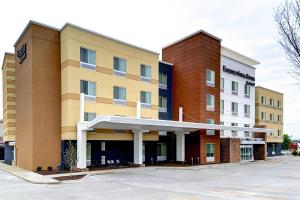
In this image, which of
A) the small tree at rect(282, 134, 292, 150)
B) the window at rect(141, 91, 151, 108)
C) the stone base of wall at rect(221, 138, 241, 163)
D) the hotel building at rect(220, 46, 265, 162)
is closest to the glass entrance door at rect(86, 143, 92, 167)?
the window at rect(141, 91, 151, 108)

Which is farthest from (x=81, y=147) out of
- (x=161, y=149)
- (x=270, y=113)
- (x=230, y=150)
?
(x=270, y=113)

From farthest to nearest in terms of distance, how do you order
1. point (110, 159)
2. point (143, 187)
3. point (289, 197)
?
point (110, 159) → point (143, 187) → point (289, 197)

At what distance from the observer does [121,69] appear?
1258 inches

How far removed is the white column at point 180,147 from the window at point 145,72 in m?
7.85

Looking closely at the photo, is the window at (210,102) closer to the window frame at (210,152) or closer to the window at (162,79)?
the window frame at (210,152)

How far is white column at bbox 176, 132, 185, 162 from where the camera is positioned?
35825 mm

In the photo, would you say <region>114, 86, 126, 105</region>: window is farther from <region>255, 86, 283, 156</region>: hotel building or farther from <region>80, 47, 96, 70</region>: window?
<region>255, 86, 283, 156</region>: hotel building

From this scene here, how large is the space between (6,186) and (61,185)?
333 centimetres

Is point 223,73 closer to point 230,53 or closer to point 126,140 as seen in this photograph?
point 230,53

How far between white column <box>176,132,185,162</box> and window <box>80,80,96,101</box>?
40.8 ft

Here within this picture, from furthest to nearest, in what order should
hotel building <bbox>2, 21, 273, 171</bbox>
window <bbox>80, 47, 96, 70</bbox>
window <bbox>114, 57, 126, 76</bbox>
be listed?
1. window <bbox>114, 57, 126, 76</bbox>
2. window <bbox>80, 47, 96, 70</bbox>
3. hotel building <bbox>2, 21, 273, 171</bbox>

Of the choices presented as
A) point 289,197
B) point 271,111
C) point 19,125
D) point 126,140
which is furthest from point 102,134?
point 271,111

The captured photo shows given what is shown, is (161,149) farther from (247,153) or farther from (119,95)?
(247,153)

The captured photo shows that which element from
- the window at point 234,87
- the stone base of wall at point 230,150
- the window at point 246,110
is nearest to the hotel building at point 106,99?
the stone base of wall at point 230,150
